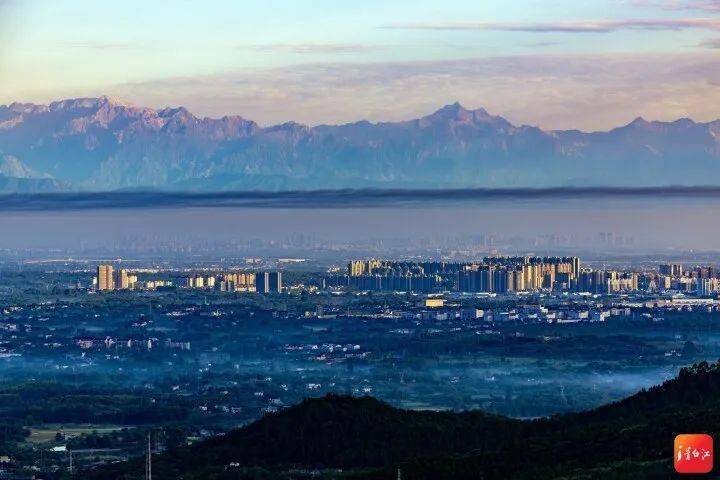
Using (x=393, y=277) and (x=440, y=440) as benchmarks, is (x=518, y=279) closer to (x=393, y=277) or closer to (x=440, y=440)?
(x=393, y=277)

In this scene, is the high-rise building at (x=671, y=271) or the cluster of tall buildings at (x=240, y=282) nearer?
the cluster of tall buildings at (x=240, y=282)

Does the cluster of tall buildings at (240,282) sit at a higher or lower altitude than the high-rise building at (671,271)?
lower

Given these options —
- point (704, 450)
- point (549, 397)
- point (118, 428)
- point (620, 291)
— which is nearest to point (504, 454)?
point (704, 450)

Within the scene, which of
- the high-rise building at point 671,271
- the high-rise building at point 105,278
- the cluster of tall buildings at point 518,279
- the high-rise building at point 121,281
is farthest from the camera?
the high-rise building at point 671,271

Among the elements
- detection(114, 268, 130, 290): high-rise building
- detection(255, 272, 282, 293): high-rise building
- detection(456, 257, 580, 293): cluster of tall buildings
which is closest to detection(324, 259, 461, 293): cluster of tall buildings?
detection(456, 257, 580, 293): cluster of tall buildings

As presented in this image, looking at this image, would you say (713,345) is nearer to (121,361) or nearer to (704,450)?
(121,361)

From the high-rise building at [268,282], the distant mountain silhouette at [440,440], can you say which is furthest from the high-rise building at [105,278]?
the distant mountain silhouette at [440,440]

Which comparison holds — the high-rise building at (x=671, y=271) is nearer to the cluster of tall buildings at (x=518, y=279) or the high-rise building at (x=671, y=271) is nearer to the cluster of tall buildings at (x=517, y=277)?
the cluster of tall buildings at (x=518, y=279)
